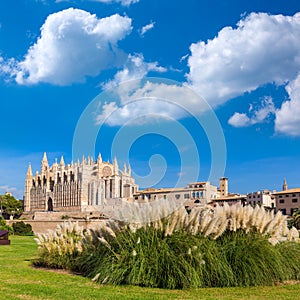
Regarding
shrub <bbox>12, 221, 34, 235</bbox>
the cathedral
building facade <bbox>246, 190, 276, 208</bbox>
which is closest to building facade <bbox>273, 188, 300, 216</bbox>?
building facade <bbox>246, 190, 276, 208</bbox>

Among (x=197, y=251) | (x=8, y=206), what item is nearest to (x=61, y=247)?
(x=197, y=251)

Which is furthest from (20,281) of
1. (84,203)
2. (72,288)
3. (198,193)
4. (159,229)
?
(84,203)

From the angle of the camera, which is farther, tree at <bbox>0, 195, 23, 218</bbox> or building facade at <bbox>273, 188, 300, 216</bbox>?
tree at <bbox>0, 195, 23, 218</bbox>

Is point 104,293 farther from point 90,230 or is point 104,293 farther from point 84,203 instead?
point 84,203

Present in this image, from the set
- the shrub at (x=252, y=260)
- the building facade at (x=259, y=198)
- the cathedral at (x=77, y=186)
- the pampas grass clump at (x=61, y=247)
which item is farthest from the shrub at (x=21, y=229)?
the building facade at (x=259, y=198)

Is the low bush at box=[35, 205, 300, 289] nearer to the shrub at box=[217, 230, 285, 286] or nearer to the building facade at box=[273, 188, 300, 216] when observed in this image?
the shrub at box=[217, 230, 285, 286]

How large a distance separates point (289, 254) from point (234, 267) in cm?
155

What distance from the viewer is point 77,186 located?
93688mm

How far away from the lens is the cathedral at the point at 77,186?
298ft

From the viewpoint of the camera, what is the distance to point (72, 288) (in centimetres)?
705

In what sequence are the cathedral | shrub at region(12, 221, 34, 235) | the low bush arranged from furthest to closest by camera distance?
the cathedral, shrub at region(12, 221, 34, 235), the low bush

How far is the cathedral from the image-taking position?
9081 cm

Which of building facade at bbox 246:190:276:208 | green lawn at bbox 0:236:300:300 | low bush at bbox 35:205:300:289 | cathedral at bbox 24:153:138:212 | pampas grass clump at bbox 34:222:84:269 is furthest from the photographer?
cathedral at bbox 24:153:138:212

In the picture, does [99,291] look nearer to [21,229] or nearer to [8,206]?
[21,229]
